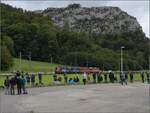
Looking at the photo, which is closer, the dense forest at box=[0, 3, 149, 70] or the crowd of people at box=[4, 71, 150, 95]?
the crowd of people at box=[4, 71, 150, 95]

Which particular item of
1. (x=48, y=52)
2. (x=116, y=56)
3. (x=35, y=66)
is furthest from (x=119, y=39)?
(x=35, y=66)

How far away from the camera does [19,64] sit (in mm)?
122375

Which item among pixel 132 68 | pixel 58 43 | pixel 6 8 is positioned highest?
pixel 6 8

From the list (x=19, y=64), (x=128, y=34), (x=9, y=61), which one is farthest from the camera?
(x=128, y=34)

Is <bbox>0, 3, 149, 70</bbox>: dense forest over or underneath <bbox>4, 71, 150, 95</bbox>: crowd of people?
over

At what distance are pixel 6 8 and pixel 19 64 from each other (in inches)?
1742

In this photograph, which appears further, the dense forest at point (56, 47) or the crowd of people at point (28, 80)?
the dense forest at point (56, 47)

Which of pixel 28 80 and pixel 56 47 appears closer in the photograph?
pixel 28 80

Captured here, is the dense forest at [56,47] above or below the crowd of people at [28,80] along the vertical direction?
above

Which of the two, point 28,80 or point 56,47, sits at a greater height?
point 56,47

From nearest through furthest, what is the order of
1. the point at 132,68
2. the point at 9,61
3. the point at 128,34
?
the point at 9,61 < the point at 132,68 < the point at 128,34

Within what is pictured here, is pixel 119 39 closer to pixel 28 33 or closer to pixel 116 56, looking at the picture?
pixel 116 56

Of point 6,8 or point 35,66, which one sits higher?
point 6,8

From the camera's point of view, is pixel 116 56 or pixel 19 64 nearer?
pixel 19 64
